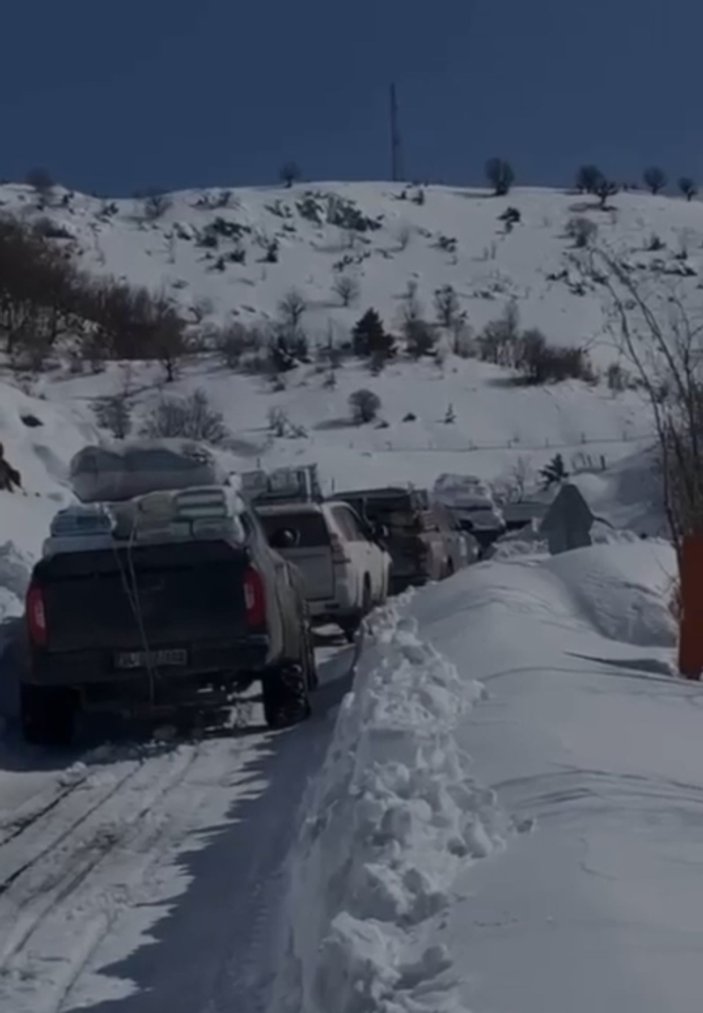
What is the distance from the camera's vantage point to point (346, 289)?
141625mm

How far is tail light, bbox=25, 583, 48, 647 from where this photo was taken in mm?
13398

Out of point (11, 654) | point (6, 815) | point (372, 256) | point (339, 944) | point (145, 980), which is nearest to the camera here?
point (339, 944)

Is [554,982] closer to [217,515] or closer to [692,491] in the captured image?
→ [217,515]

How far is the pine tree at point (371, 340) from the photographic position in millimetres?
109150

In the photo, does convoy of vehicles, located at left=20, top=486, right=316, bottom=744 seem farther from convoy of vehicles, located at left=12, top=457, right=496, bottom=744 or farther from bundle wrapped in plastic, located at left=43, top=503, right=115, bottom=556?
bundle wrapped in plastic, located at left=43, top=503, right=115, bottom=556

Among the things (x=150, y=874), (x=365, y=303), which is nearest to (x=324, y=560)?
(x=150, y=874)

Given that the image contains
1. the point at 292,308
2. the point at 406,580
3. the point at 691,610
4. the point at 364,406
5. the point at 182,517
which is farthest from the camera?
the point at 292,308

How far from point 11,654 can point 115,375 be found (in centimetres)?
7177

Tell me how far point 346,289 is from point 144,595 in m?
129

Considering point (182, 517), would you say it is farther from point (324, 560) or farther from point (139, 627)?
point (324, 560)

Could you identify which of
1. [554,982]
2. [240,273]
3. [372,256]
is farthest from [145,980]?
[372,256]

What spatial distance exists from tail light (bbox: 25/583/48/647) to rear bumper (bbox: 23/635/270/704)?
0.09 meters

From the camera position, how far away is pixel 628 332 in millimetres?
15836

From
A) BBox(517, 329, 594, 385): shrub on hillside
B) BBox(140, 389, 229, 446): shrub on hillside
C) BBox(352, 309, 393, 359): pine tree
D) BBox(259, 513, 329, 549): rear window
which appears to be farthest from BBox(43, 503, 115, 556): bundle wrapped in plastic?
BBox(352, 309, 393, 359): pine tree
